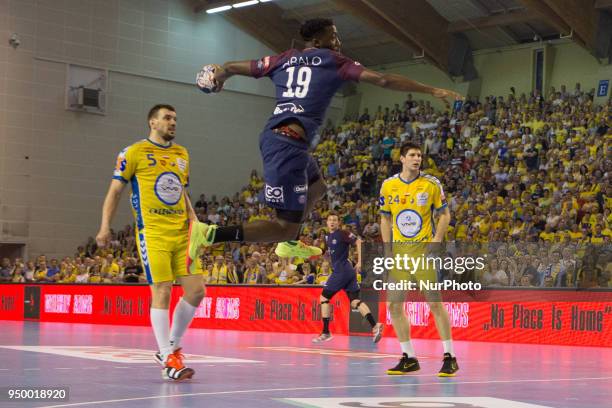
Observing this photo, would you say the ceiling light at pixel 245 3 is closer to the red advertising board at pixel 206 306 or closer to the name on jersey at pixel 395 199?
the red advertising board at pixel 206 306

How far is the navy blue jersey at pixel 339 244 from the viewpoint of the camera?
1681cm

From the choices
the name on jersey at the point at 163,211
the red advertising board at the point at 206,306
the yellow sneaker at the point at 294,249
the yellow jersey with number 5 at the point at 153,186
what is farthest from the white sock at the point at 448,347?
the red advertising board at the point at 206,306

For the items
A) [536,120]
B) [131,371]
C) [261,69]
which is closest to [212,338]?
[131,371]

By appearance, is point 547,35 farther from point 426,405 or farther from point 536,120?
point 426,405

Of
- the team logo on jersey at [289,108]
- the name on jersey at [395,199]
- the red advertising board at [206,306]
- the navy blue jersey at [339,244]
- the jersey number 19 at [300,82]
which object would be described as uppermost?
the jersey number 19 at [300,82]

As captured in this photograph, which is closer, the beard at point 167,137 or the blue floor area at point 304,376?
the blue floor area at point 304,376

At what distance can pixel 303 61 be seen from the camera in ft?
25.2

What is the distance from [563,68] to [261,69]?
86.2 feet

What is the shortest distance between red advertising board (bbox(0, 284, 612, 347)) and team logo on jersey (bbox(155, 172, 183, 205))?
981 centimetres

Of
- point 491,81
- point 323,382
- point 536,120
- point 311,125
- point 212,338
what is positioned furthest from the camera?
point 491,81

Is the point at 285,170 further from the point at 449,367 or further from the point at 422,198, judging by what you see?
the point at 449,367

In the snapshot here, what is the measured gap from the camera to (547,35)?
32.9m

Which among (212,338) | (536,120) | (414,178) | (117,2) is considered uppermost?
(117,2)

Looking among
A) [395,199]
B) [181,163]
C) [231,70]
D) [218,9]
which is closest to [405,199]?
[395,199]
